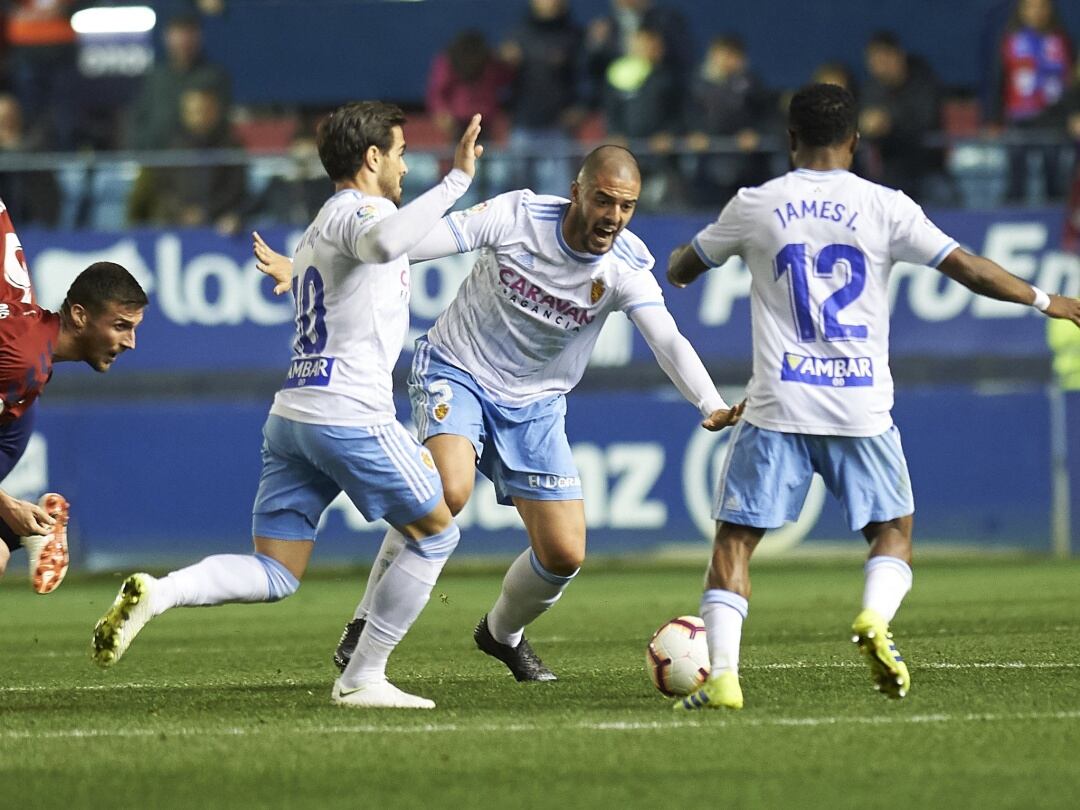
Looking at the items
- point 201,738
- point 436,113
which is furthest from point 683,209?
point 201,738

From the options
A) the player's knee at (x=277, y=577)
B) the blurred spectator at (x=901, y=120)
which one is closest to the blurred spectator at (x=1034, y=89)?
the blurred spectator at (x=901, y=120)

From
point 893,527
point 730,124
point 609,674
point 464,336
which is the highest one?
point 730,124

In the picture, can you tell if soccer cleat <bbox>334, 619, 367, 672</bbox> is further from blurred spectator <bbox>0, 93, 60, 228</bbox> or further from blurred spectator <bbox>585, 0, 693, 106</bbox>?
blurred spectator <bbox>585, 0, 693, 106</bbox>

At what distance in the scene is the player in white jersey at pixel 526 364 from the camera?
23.5 feet

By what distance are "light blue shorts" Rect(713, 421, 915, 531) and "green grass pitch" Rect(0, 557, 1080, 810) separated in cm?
62

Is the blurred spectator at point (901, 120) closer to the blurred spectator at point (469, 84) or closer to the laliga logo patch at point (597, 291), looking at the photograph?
the blurred spectator at point (469, 84)

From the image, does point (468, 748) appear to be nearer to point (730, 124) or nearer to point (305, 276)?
point (305, 276)

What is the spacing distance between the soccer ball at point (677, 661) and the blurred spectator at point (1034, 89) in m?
9.22

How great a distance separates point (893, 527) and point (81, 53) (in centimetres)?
1389

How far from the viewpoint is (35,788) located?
16.1ft

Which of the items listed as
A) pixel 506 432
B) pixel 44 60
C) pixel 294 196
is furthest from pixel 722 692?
pixel 44 60

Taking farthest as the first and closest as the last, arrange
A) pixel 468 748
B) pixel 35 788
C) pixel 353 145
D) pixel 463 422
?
pixel 463 422, pixel 353 145, pixel 468 748, pixel 35 788

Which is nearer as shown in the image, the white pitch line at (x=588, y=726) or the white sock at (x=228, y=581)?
the white pitch line at (x=588, y=726)

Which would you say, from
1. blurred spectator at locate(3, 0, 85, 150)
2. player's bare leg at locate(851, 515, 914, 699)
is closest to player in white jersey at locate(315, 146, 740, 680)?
player's bare leg at locate(851, 515, 914, 699)
